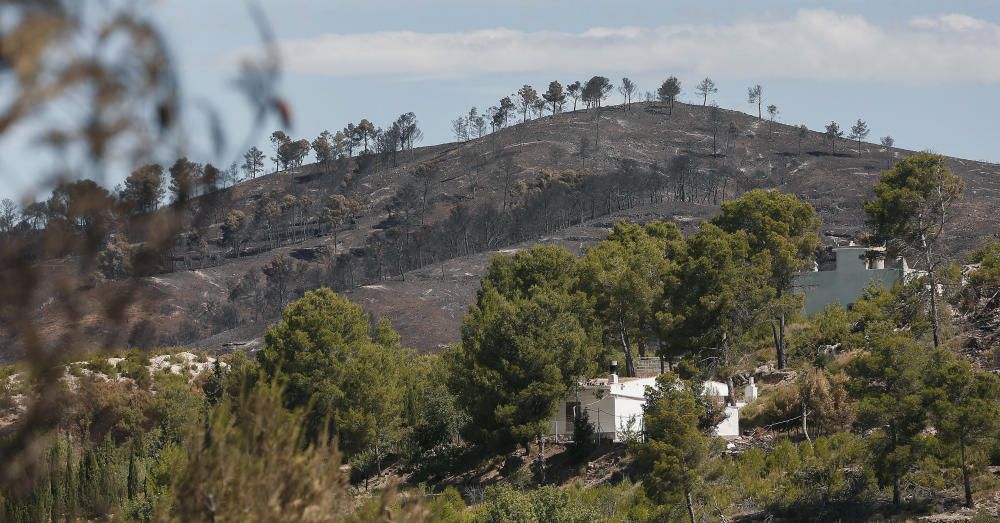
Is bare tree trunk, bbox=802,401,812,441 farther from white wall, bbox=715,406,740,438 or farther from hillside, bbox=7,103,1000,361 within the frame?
hillside, bbox=7,103,1000,361

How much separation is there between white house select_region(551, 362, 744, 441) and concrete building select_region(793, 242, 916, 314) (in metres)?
13.4

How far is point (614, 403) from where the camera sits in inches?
1590

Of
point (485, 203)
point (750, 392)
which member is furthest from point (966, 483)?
point (485, 203)

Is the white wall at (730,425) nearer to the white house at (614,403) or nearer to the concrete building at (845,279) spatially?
the white house at (614,403)

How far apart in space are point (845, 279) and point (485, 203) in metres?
88.5

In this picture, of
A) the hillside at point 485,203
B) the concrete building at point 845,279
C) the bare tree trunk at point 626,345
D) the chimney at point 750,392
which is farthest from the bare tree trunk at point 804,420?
the hillside at point 485,203

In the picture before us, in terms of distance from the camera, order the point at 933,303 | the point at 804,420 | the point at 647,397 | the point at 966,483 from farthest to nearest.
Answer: the point at 933,303 < the point at 804,420 < the point at 647,397 < the point at 966,483

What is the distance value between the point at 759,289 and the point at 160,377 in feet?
88.0

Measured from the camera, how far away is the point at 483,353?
43594 mm

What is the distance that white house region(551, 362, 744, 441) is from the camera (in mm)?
39719

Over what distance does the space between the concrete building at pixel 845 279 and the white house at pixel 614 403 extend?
13.4 metres

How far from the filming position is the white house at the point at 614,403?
39.7m

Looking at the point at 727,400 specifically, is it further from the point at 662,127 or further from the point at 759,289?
the point at 662,127

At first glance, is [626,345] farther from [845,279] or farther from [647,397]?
[647,397]
